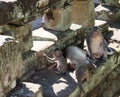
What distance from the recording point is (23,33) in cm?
555

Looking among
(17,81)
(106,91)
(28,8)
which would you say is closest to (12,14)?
(28,8)

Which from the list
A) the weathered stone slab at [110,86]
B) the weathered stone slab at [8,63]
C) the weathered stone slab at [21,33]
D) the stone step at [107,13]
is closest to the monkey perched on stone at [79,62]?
the weathered stone slab at [110,86]

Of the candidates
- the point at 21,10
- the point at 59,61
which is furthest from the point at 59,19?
the point at 21,10

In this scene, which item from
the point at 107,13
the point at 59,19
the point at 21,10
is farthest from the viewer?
the point at 107,13

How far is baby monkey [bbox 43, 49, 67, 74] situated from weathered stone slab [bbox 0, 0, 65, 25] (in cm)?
78

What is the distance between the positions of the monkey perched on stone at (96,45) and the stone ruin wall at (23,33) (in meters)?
0.23

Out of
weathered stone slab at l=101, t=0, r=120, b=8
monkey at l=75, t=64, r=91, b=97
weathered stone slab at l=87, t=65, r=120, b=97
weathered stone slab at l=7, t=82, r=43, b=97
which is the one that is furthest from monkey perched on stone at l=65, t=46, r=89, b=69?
weathered stone slab at l=101, t=0, r=120, b=8

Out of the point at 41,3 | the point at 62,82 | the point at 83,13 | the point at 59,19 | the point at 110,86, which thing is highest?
the point at 41,3

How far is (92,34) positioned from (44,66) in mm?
1081

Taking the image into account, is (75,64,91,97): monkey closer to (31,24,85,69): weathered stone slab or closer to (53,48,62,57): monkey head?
(53,48,62,57): monkey head

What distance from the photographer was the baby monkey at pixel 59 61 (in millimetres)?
6031

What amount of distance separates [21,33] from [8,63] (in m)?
1.08

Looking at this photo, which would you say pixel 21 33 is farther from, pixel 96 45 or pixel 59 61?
pixel 96 45

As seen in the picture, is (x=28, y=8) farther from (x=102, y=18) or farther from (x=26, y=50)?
(x=102, y=18)
